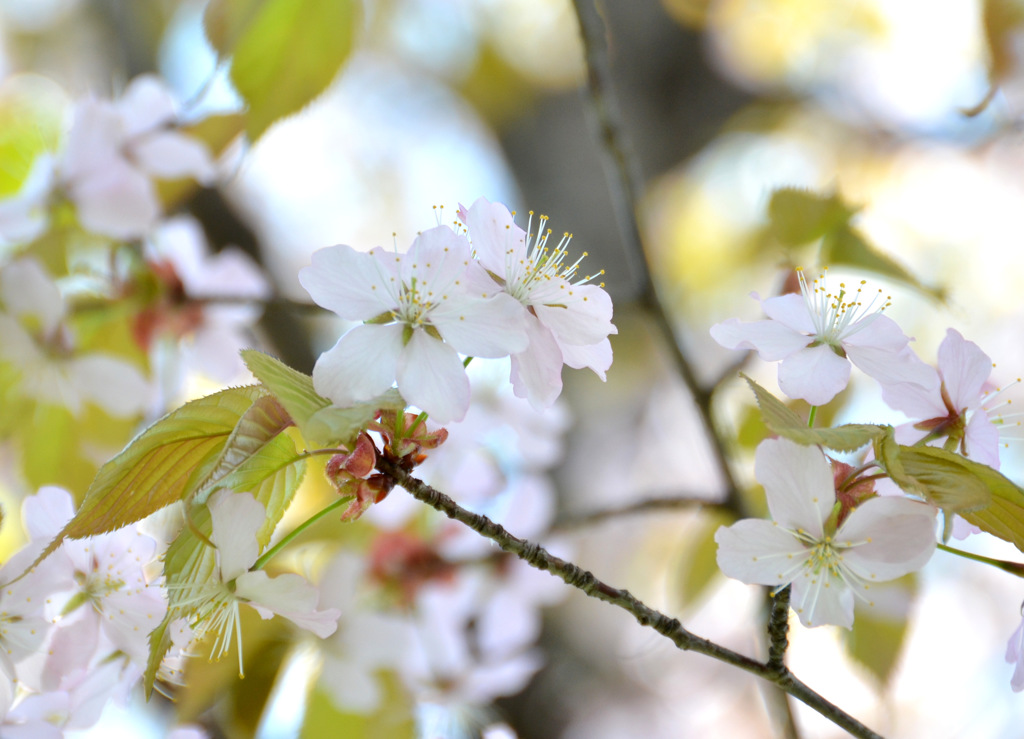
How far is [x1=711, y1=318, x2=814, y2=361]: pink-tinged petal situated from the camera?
18.2 inches

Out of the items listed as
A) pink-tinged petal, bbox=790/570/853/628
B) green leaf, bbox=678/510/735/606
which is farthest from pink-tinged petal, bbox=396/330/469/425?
green leaf, bbox=678/510/735/606

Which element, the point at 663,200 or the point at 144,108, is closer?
the point at 144,108

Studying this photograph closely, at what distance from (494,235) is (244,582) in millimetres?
239

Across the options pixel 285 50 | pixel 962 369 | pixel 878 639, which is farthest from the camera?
pixel 878 639

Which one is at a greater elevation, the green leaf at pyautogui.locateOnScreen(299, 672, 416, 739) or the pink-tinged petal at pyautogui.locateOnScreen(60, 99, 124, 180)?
the pink-tinged petal at pyautogui.locateOnScreen(60, 99, 124, 180)

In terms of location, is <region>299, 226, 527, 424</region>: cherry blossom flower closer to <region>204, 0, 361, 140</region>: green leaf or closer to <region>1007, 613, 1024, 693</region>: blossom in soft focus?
<region>204, 0, 361, 140</region>: green leaf

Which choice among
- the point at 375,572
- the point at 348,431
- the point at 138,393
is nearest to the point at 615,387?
the point at 375,572

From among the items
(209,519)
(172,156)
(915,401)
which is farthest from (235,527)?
(172,156)

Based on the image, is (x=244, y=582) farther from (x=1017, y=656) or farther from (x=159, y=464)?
(x=1017, y=656)

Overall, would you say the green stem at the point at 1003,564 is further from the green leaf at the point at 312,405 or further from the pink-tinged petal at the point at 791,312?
the green leaf at the point at 312,405

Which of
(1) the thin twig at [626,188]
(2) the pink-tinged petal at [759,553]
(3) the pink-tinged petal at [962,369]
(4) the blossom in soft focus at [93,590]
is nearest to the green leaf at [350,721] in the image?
(4) the blossom in soft focus at [93,590]

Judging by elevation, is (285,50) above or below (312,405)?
above

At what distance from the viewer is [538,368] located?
1.54ft

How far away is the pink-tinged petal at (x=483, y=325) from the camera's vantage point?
437 millimetres
